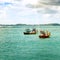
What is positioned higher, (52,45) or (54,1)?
(54,1)

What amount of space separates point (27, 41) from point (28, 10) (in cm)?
40

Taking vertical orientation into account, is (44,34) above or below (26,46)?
above

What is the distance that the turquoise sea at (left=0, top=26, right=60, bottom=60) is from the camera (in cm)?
381

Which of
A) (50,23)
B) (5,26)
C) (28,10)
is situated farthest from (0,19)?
(50,23)

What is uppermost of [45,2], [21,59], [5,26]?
[45,2]

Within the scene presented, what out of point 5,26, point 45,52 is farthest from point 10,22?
point 45,52

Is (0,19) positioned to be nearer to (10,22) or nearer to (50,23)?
(10,22)

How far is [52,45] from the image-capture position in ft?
12.9

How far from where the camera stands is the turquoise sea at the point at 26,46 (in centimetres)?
381

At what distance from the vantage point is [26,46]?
385cm

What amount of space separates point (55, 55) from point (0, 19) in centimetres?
80

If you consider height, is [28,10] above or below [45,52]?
above

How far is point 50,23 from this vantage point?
379cm

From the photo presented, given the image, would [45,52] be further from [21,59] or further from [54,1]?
[54,1]
